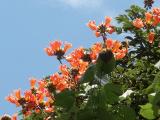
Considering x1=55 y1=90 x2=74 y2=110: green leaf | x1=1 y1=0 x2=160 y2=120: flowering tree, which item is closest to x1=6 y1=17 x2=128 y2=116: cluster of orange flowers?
x1=1 y1=0 x2=160 y2=120: flowering tree

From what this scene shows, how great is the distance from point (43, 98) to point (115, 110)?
3.34m

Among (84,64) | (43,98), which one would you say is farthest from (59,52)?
(84,64)

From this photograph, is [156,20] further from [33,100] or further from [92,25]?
[33,100]

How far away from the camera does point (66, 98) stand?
1273 mm

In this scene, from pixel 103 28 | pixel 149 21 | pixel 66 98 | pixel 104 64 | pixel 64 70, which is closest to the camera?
pixel 104 64

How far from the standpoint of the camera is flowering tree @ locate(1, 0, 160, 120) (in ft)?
3.92

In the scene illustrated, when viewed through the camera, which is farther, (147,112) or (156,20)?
(156,20)

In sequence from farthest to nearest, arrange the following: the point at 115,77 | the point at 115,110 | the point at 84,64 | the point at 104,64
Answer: the point at 115,77
the point at 84,64
the point at 115,110
the point at 104,64

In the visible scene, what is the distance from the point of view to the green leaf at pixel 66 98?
50.0 inches

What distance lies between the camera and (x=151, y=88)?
46.5 inches

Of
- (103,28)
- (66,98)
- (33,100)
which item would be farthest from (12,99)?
(66,98)

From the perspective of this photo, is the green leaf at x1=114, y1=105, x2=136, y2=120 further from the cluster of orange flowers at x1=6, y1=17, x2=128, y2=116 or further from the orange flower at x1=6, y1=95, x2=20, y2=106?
the orange flower at x1=6, y1=95, x2=20, y2=106

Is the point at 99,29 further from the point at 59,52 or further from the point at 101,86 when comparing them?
the point at 101,86

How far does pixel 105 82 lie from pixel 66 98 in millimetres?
137
